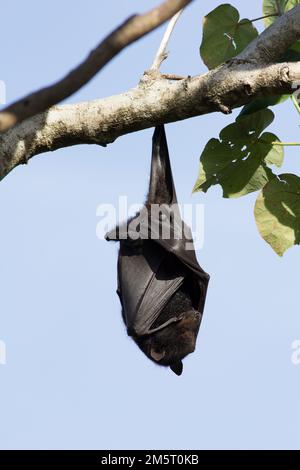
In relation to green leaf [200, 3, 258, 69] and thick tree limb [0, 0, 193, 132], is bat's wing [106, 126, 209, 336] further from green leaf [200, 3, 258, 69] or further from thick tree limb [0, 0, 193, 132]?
thick tree limb [0, 0, 193, 132]

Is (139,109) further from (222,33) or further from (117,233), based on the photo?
(117,233)

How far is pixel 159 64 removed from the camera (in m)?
5.41

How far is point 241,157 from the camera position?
6.24 m

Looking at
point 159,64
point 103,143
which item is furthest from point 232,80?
point 103,143

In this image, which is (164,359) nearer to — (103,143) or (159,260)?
(159,260)

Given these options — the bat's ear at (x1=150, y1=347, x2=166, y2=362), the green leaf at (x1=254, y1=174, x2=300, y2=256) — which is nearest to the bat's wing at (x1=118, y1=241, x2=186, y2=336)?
the bat's ear at (x1=150, y1=347, x2=166, y2=362)

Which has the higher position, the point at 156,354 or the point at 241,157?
the point at 241,157

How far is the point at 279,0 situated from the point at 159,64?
4.47ft

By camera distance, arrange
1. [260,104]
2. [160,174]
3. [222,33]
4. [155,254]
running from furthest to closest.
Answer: [155,254]
[160,174]
[222,33]
[260,104]

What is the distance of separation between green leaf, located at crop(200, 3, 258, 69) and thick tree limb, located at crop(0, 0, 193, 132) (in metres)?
3.54

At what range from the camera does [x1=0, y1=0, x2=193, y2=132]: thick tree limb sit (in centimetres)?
279

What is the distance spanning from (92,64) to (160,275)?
18.3 feet

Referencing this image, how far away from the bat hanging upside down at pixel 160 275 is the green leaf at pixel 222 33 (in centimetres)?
82

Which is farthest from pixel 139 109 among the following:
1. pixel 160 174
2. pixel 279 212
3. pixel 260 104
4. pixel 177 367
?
pixel 177 367
